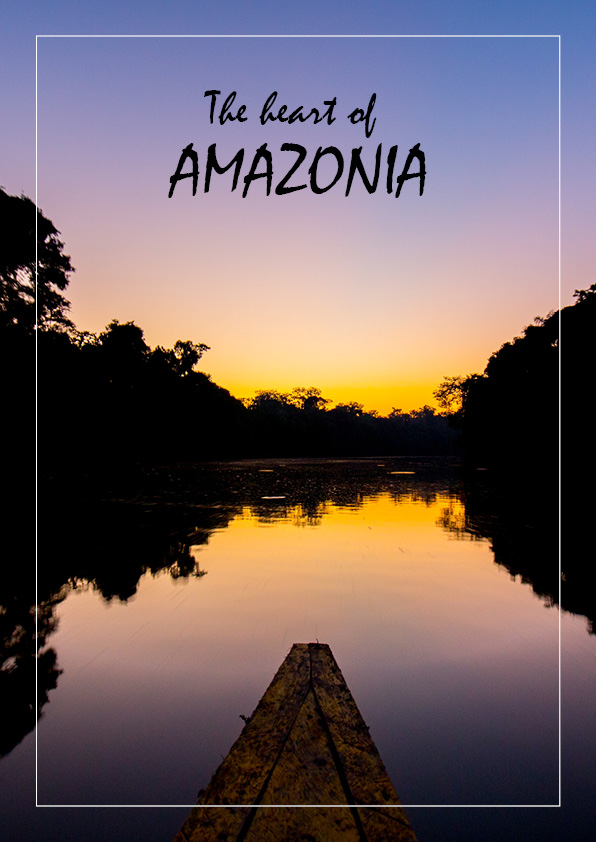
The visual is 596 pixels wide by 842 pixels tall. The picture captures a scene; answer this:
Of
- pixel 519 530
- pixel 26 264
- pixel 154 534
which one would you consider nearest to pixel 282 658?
pixel 154 534

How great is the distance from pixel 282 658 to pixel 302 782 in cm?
193

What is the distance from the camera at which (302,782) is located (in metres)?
2.25

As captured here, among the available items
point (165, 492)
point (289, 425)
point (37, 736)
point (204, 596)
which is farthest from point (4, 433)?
point (289, 425)

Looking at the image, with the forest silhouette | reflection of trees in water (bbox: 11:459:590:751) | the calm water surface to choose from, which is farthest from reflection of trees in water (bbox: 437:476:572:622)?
the forest silhouette

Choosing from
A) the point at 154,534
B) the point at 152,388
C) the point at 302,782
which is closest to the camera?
the point at 302,782

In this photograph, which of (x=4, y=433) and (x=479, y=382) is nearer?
(x=4, y=433)

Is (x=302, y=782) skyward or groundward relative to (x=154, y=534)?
skyward

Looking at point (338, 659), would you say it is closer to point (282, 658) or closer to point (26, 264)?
point (282, 658)

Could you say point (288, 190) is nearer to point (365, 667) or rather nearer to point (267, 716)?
point (365, 667)

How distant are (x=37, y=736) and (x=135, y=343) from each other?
2739 inches

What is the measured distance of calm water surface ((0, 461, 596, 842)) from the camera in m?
2.68

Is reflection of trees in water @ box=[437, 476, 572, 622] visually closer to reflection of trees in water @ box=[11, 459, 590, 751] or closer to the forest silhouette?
reflection of trees in water @ box=[11, 459, 590, 751]

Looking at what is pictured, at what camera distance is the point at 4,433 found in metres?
33.8

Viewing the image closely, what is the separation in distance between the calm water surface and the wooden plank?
1.27 ft
